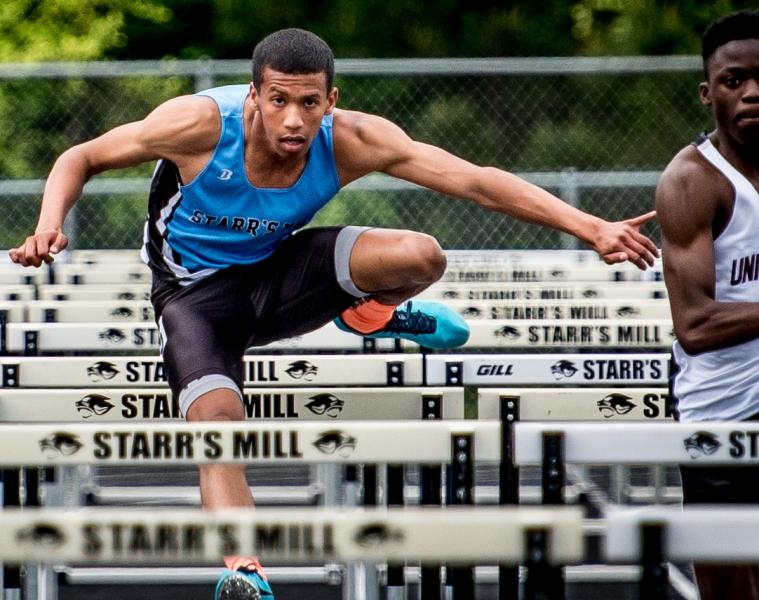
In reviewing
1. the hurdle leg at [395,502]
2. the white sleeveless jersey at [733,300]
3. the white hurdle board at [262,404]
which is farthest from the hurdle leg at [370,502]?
the white sleeveless jersey at [733,300]

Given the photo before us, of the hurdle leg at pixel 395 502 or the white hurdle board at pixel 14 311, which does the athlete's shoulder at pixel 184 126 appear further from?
the white hurdle board at pixel 14 311

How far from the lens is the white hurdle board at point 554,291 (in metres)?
6.87

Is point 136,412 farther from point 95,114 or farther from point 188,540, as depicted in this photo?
point 95,114

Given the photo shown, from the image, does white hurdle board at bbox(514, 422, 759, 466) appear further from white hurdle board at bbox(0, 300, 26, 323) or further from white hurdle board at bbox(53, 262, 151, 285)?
white hurdle board at bbox(53, 262, 151, 285)

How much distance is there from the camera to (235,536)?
2.28m

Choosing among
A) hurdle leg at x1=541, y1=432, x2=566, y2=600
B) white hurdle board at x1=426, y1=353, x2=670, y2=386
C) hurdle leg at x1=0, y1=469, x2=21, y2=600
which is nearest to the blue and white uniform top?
white hurdle board at x1=426, y1=353, x2=670, y2=386

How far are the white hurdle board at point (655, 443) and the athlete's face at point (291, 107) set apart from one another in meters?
1.55

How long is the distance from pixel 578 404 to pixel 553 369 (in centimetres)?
48

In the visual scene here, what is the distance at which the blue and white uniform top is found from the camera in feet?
14.4

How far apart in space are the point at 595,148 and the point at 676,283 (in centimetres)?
1009

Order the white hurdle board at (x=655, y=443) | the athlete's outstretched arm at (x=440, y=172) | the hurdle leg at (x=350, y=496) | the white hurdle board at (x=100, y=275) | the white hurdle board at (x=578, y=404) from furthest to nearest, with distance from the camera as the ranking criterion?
the white hurdle board at (x=100, y=275) < the hurdle leg at (x=350, y=496) < the athlete's outstretched arm at (x=440, y=172) < the white hurdle board at (x=578, y=404) < the white hurdle board at (x=655, y=443)

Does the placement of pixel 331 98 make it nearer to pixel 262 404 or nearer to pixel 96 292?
pixel 262 404

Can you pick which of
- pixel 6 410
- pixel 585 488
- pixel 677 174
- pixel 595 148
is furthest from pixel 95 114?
pixel 677 174

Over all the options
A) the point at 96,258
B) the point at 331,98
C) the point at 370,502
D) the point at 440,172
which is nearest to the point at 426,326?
the point at 440,172
